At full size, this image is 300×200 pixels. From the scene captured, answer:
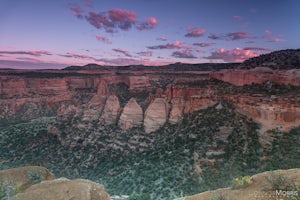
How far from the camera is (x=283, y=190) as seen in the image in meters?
9.66

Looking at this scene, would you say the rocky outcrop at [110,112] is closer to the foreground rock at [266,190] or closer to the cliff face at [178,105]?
the cliff face at [178,105]

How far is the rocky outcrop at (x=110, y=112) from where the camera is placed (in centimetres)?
3772

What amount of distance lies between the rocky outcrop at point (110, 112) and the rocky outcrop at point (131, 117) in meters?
1.59

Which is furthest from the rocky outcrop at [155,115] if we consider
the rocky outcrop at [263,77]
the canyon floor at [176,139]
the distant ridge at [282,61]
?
Answer: the distant ridge at [282,61]

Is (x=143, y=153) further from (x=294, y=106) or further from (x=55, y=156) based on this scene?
(x=294, y=106)

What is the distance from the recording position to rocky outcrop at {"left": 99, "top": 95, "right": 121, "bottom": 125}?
3772 cm

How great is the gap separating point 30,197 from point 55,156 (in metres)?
26.2

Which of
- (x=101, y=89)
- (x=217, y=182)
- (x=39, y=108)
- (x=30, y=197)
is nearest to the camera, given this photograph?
(x=30, y=197)

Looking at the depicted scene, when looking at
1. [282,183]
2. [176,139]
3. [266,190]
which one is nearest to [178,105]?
[176,139]

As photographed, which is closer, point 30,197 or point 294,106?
point 30,197

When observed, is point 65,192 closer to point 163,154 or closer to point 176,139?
point 163,154

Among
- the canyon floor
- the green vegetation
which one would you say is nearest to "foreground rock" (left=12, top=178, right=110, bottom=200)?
the green vegetation

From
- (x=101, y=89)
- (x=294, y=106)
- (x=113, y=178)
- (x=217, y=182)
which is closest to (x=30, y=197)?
(x=217, y=182)

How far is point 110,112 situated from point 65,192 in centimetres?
2736
